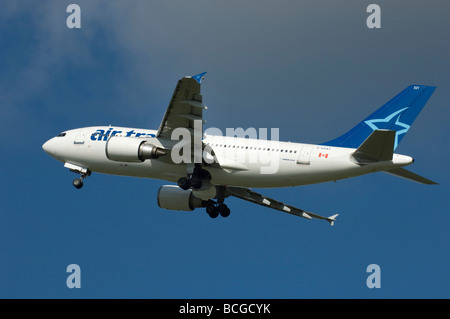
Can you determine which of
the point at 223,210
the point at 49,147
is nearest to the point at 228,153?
the point at 223,210

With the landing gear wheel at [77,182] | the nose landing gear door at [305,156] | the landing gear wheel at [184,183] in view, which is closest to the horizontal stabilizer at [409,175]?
the nose landing gear door at [305,156]

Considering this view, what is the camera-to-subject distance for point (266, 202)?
45.7 metres

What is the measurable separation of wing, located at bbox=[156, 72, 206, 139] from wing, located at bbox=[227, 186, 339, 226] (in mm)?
8049

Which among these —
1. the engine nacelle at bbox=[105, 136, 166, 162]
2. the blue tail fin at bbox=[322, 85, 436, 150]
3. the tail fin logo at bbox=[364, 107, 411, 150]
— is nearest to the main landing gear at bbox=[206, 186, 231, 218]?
the engine nacelle at bbox=[105, 136, 166, 162]

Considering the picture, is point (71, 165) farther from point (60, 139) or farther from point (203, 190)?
point (203, 190)

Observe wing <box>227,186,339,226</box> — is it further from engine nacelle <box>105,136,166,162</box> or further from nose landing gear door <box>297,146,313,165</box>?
Result: nose landing gear door <box>297,146,313,165</box>

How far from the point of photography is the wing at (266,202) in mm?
45000

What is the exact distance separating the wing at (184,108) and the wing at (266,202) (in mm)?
8049

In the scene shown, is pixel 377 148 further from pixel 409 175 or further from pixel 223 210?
pixel 223 210

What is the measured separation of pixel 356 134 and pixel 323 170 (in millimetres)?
3763

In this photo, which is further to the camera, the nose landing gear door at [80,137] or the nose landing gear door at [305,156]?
the nose landing gear door at [80,137]

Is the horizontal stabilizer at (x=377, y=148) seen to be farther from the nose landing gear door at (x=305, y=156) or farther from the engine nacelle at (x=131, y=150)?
the engine nacelle at (x=131, y=150)

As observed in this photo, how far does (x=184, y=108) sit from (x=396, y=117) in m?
11.5

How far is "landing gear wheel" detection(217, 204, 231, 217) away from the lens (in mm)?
43500
